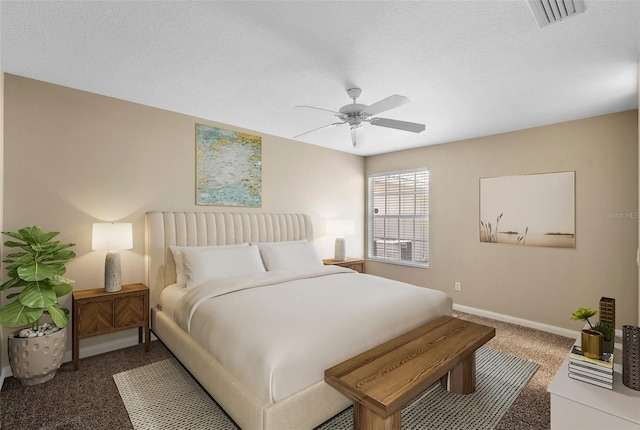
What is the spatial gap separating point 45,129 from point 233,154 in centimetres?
184

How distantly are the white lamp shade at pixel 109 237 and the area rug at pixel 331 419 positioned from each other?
1.11 meters

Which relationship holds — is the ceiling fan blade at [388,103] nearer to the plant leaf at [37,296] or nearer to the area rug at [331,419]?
the area rug at [331,419]

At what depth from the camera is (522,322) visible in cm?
397

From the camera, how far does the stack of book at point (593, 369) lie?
175 cm

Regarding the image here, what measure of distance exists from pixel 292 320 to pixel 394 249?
379 centimetres

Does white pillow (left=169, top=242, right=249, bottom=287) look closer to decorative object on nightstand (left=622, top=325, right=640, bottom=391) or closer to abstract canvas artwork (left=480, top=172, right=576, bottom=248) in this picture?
decorative object on nightstand (left=622, top=325, right=640, bottom=391)

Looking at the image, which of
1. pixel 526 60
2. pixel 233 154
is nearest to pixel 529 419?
pixel 526 60

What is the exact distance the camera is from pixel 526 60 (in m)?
2.29

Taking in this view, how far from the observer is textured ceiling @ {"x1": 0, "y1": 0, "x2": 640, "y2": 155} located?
70.9 inches

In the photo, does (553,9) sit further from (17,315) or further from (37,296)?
(17,315)

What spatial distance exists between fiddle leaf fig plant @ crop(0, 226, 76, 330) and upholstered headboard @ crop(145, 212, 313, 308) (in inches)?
32.3

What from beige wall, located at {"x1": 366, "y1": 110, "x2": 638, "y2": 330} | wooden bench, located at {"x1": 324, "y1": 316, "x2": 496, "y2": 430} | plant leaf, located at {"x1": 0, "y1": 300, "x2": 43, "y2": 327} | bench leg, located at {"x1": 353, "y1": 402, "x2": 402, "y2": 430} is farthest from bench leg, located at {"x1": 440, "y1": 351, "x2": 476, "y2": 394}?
plant leaf, located at {"x1": 0, "y1": 300, "x2": 43, "y2": 327}

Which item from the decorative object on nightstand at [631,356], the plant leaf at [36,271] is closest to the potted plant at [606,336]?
the decorative object on nightstand at [631,356]

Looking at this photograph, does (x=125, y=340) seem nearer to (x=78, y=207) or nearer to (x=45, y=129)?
(x=78, y=207)
